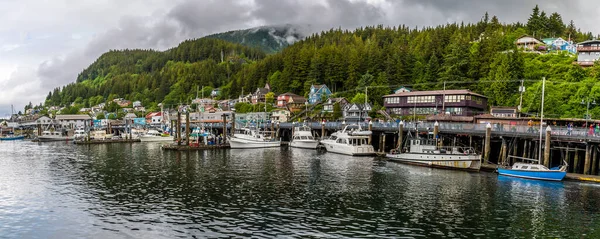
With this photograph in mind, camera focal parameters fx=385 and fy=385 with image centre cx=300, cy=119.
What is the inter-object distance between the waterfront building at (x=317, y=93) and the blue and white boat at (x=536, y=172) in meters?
86.4

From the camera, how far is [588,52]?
10356 cm

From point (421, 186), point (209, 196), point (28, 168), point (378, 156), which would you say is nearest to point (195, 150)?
point (28, 168)

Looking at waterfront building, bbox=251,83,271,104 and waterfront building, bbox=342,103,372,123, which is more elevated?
waterfront building, bbox=251,83,271,104

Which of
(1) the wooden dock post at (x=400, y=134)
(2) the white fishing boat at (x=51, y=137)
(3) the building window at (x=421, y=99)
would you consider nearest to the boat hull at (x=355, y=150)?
(1) the wooden dock post at (x=400, y=134)

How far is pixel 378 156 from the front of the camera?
67.6m

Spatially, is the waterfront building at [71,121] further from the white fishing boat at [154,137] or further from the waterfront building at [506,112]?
the waterfront building at [506,112]

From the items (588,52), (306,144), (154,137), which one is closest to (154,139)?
(154,137)

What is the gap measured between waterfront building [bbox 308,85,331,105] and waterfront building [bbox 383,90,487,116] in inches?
1350

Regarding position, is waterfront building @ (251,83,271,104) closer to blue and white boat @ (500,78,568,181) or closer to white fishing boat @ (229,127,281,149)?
white fishing boat @ (229,127,281,149)

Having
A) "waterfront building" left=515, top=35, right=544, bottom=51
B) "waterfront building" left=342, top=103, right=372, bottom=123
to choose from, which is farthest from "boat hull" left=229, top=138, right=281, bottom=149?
→ "waterfront building" left=515, top=35, right=544, bottom=51

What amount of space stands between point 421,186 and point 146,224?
86.0 ft

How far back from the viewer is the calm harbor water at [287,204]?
24797 millimetres

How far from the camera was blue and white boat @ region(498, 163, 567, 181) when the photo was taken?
4138 centimetres

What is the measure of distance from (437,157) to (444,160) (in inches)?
41.9
